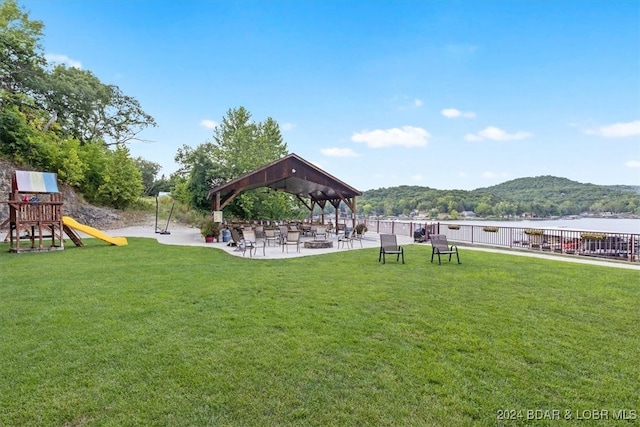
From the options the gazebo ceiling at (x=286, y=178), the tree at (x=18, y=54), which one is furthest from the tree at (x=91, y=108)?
the gazebo ceiling at (x=286, y=178)

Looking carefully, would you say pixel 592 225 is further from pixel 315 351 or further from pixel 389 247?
pixel 315 351

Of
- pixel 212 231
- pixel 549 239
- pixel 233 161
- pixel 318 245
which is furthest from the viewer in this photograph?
pixel 233 161

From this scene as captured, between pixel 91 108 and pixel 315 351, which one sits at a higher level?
pixel 91 108

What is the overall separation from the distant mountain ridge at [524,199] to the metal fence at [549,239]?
10463 mm

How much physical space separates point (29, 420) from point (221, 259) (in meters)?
7.70

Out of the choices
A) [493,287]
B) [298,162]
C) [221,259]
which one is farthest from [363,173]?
[493,287]

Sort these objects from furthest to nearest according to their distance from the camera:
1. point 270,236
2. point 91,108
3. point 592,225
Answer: point 91,108 → point 592,225 → point 270,236

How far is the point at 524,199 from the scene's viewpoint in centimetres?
3039

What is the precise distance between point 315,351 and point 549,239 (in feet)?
46.7

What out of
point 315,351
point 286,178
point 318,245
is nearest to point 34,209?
point 286,178

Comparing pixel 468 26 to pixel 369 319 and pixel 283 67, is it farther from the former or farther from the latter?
pixel 369 319

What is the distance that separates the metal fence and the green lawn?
6530 mm

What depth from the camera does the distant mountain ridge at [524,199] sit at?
24.9 metres

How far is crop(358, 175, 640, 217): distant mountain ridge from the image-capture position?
24.9m
